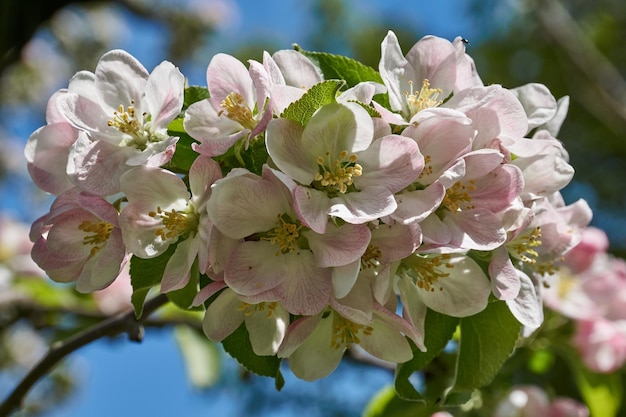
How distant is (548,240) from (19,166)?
4.65m

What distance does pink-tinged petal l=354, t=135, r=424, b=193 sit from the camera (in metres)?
0.75

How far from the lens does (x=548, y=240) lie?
912mm

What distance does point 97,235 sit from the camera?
833 mm

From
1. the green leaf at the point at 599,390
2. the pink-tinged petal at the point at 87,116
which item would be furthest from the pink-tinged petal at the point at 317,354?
the green leaf at the point at 599,390

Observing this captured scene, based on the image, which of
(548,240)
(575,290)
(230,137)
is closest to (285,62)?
(230,137)

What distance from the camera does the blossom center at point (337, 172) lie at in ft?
2.52

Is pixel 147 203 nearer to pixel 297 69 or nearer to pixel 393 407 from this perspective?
pixel 297 69

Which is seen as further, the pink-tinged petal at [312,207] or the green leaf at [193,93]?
the green leaf at [193,93]

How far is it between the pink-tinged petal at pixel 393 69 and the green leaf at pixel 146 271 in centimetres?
31

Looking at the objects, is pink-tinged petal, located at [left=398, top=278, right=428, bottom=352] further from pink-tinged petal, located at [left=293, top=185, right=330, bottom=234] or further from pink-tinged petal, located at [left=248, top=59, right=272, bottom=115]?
pink-tinged petal, located at [left=248, top=59, right=272, bottom=115]

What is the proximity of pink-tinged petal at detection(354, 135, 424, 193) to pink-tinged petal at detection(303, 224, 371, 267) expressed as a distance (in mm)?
63

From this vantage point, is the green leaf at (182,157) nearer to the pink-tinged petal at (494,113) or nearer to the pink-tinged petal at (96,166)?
the pink-tinged petal at (96,166)

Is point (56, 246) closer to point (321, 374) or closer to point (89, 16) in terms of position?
point (321, 374)

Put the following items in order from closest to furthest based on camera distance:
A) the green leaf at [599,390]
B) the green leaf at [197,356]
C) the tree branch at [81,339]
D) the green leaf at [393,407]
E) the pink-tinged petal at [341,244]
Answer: the pink-tinged petal at [341,244] → the tree branch at [81,339] → the green leaf at [393,407] → the green leaf at [599,390] → the green leaf at [197,356]
